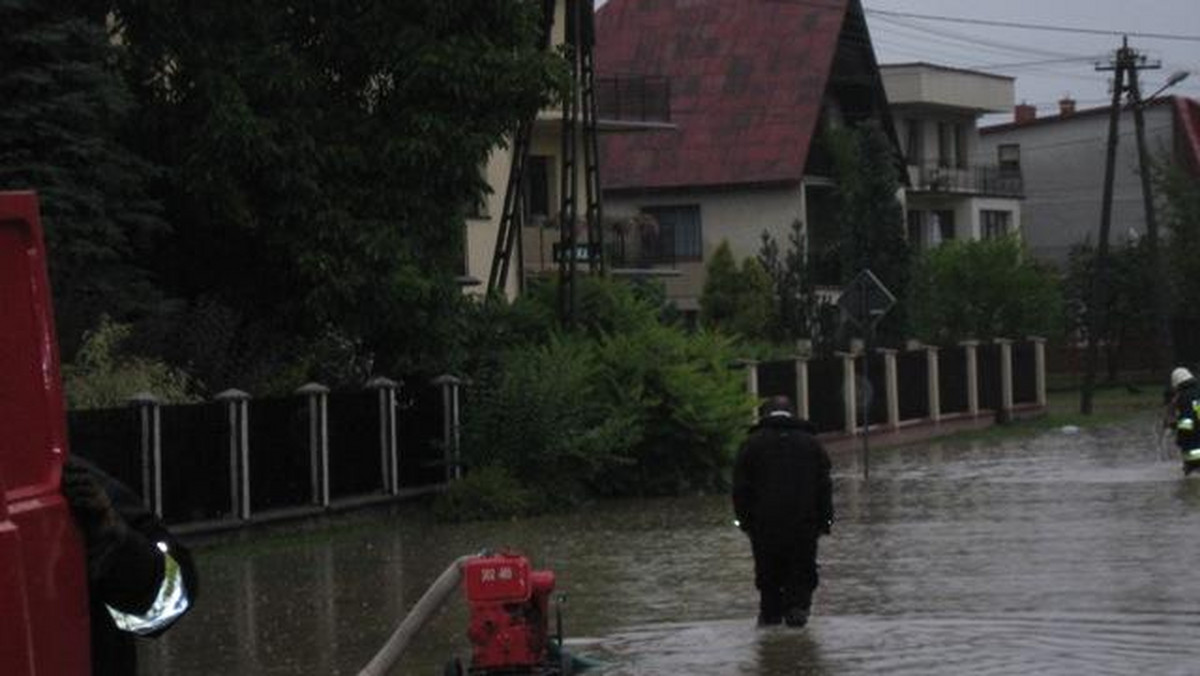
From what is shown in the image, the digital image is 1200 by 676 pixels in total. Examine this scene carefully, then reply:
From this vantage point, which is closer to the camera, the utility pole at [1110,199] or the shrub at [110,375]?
the shrub at [110,375]

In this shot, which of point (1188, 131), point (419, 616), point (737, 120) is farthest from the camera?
point (1188, 131)

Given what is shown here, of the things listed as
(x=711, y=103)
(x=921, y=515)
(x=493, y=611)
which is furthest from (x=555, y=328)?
(x=711, y=103)

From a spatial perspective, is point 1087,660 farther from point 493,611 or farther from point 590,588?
point 590,588

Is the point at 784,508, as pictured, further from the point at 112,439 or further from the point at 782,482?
the point at 112,439

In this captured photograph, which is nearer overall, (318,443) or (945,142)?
(318,443)

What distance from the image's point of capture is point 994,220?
81.9m

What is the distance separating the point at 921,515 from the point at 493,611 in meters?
16.5

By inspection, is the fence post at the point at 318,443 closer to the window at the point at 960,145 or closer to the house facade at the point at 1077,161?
the window at the point at 960,145

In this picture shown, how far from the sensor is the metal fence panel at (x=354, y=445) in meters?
28.4

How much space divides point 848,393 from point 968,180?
35.5 meters

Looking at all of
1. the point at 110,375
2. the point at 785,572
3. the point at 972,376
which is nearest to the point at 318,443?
the point at 110,375

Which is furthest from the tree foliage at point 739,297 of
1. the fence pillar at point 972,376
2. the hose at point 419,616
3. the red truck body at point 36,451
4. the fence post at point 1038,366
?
the red truck body at point 36,451

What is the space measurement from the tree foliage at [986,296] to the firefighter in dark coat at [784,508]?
45.5 metres

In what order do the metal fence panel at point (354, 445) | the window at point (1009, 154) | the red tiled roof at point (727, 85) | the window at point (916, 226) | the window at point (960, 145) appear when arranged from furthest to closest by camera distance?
the window at point (1009, 154), the window at point (960, 145), the window at point (916, 226), the red tiled roof at point (727, 85), the metal fence panel at point (354, 445)
